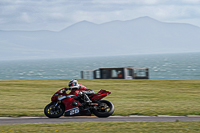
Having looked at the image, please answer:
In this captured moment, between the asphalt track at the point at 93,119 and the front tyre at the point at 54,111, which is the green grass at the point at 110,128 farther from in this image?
the front tyre at the point at 54,111

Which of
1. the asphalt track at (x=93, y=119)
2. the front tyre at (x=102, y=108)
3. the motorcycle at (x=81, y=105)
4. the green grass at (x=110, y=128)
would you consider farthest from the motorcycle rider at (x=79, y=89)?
the green grass at (x=110, y=128)

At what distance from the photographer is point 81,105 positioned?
1098 cm

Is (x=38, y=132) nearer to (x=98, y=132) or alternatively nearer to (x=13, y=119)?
(x=98, y=132)

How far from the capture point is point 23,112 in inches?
492

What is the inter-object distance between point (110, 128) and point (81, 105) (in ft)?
8.05

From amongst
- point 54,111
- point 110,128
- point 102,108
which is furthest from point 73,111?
point 110,128

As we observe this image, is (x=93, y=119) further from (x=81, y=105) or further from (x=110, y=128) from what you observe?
(x=110, y=128)

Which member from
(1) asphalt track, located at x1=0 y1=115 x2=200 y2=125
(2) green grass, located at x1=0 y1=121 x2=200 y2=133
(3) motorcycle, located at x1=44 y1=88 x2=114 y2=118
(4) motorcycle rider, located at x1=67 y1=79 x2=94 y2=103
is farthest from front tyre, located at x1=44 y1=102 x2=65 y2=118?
(2) green grass, located at x1=0 y1=121 x2=200 y2=133

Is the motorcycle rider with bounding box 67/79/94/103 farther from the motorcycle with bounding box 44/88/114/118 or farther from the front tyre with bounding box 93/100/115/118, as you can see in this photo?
the front tyre with bounding box 93/100/115/118

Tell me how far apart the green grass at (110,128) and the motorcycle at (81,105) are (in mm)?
1361

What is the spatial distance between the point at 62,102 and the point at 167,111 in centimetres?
426

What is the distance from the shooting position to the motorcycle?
1095 cm

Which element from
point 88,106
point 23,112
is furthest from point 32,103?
point 88,106

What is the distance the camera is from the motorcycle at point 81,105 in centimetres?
1095
